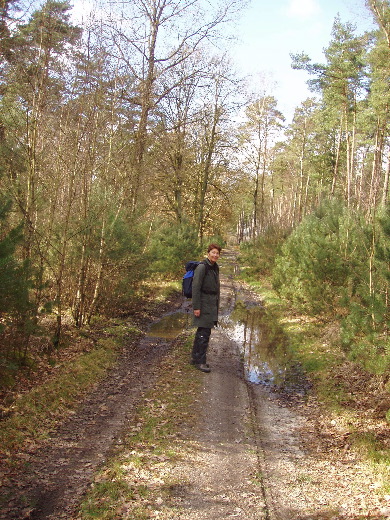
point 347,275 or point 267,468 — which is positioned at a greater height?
point 347,275

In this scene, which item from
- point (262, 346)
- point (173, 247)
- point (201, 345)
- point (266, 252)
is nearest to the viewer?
point (201, 345)

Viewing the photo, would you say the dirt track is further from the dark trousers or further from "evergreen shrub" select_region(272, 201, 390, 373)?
"evergreen shrub" select_region(272, 201, 390, 373)

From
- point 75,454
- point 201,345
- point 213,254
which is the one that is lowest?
point 75,454

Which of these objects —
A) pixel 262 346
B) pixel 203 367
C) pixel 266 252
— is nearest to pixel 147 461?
pixel 203 367

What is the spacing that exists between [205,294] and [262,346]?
355 centimetres

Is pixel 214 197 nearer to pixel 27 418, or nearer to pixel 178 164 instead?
pixel 178 164

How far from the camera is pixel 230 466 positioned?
461 centimetres

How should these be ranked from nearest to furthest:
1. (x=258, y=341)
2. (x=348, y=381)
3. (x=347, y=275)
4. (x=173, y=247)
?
1. (x=348, y=381)
2. (x=347, y=275)
3. (x=258, y=341)
4. (x=173, y=247)

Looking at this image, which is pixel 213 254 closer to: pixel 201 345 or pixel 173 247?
pixel 201 345

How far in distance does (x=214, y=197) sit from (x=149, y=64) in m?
17.6

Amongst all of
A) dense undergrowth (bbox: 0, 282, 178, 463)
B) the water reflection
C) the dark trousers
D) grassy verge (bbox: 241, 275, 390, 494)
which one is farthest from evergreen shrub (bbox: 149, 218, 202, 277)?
the dark trousers

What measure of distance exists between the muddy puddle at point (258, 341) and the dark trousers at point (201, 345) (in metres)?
0.95

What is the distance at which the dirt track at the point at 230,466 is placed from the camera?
12.5 ft

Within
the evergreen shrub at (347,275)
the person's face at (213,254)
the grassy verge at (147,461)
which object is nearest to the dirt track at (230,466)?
the grassy verge at (147,461)
